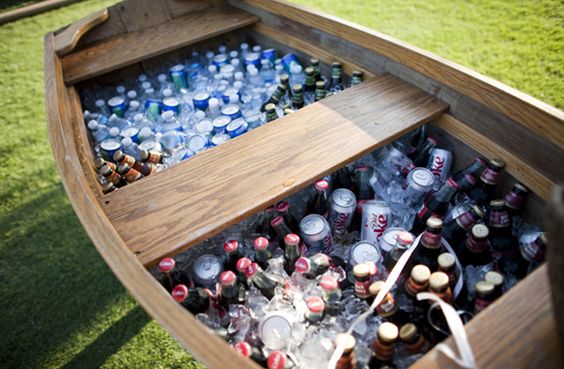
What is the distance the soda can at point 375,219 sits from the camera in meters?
1.51

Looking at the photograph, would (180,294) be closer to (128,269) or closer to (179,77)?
(128,269)

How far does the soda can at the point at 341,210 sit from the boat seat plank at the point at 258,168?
0.14 meters

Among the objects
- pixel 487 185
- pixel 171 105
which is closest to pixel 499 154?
pixel 487 185

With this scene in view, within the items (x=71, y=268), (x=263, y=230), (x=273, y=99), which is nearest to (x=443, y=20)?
(x=273, y=99)

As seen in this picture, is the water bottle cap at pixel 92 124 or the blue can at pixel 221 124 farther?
the water bottle cap at pixel 92 124

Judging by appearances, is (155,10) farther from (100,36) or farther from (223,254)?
(223,254)

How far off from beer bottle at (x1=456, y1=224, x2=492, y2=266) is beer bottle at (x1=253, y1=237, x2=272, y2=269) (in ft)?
2.44

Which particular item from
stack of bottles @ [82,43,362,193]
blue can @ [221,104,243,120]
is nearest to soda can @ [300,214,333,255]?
stack of bottles @ [82,43,362,193]

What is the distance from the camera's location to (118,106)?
239 centimetres

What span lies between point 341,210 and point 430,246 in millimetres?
398

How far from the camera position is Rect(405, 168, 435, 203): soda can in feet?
5.08

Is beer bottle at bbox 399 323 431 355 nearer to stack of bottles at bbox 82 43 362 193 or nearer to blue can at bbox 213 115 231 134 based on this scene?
stack of bottles at bbox 82 43 362 193

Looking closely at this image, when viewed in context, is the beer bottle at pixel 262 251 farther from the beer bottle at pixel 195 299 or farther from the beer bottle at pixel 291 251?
the beer bottle at pixel 195 299

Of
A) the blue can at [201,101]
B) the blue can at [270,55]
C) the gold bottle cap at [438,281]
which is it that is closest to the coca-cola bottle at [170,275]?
the gold bottle cap at [438,281]
